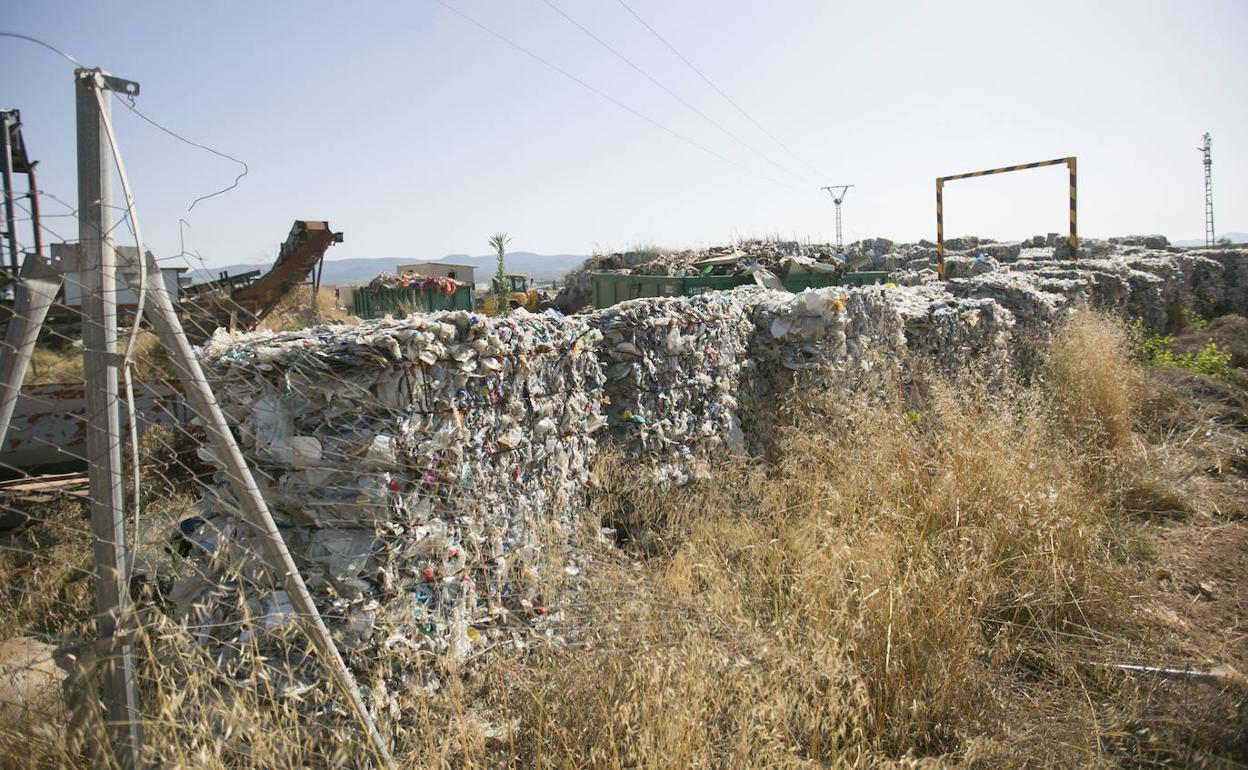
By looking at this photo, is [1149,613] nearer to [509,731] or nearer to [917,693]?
[917,693]

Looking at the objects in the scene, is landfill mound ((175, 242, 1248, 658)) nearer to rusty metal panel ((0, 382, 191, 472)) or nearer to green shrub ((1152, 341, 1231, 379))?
rusty metal panel ((0, 382, 191, 472))

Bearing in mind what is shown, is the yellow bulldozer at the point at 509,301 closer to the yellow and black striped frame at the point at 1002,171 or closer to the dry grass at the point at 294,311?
the dry grass at the point at 294,311

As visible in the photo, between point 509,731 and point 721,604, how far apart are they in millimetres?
998

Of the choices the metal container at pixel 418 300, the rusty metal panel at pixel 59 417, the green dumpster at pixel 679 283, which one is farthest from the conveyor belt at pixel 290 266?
the rusty metal panel at pixel 59 417

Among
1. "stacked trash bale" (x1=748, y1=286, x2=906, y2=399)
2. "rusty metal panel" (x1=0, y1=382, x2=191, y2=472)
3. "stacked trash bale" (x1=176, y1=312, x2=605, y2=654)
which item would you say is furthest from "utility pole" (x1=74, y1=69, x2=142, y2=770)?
"stacked trash bale" (x1=748, y1=286, x2=906, y2=399)

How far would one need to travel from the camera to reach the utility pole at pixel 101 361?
157 cm

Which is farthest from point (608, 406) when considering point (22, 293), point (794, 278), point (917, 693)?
point (794, 278)

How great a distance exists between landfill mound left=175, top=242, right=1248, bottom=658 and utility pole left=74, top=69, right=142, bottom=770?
0.32m

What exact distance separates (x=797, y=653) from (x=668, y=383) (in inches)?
93.7

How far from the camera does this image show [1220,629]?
3414mm

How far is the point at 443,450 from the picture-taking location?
9.40 ft

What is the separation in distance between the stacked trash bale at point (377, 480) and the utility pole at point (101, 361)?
56cm

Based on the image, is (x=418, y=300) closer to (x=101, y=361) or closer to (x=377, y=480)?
(x=377, y=480)

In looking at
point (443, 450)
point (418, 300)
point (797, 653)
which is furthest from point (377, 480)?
Result: point (418, 300)
